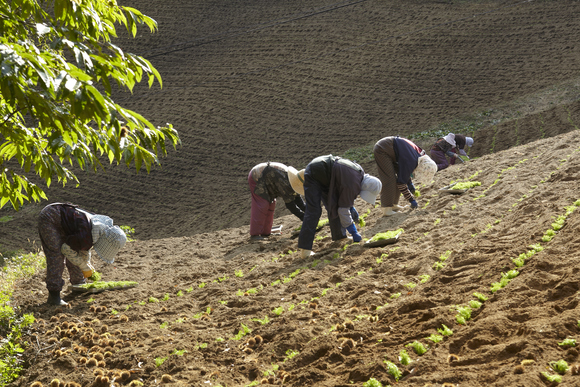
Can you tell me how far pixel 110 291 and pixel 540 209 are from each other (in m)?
5.08

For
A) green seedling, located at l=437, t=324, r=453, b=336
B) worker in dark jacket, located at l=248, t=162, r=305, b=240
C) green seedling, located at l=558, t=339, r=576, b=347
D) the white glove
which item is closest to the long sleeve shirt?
worker in dark jacket, located at l=248, t=162, r=305, b=240

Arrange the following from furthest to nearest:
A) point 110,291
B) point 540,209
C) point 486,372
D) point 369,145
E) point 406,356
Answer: point 369,145 → point 110,291 → point 540,209 → point 406,356 → point 486,372

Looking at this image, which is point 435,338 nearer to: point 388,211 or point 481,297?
point 481,297

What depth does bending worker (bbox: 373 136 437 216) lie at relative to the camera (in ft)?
23.5

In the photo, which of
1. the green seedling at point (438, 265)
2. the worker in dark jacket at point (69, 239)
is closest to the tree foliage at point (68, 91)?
the worker in dark jacket at point (69, 239)

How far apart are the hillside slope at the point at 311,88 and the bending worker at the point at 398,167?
4107 millimetres

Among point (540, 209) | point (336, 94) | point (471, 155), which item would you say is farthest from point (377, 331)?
point (336, 94)

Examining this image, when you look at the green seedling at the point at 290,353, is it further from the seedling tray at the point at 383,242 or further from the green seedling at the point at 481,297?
the seedling tray at the point at 383,242

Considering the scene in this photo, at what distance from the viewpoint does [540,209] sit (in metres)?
5.23

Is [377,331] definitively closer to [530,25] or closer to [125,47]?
[530,25]

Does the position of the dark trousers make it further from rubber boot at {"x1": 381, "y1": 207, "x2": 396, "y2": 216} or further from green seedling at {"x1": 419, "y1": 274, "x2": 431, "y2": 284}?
green seedling at {"x1": 419, "y1": 274, "x2": 431, "y2": 284}

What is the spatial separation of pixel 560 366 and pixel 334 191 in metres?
4.01

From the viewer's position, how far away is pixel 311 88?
1909cm

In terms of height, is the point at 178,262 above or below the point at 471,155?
below
